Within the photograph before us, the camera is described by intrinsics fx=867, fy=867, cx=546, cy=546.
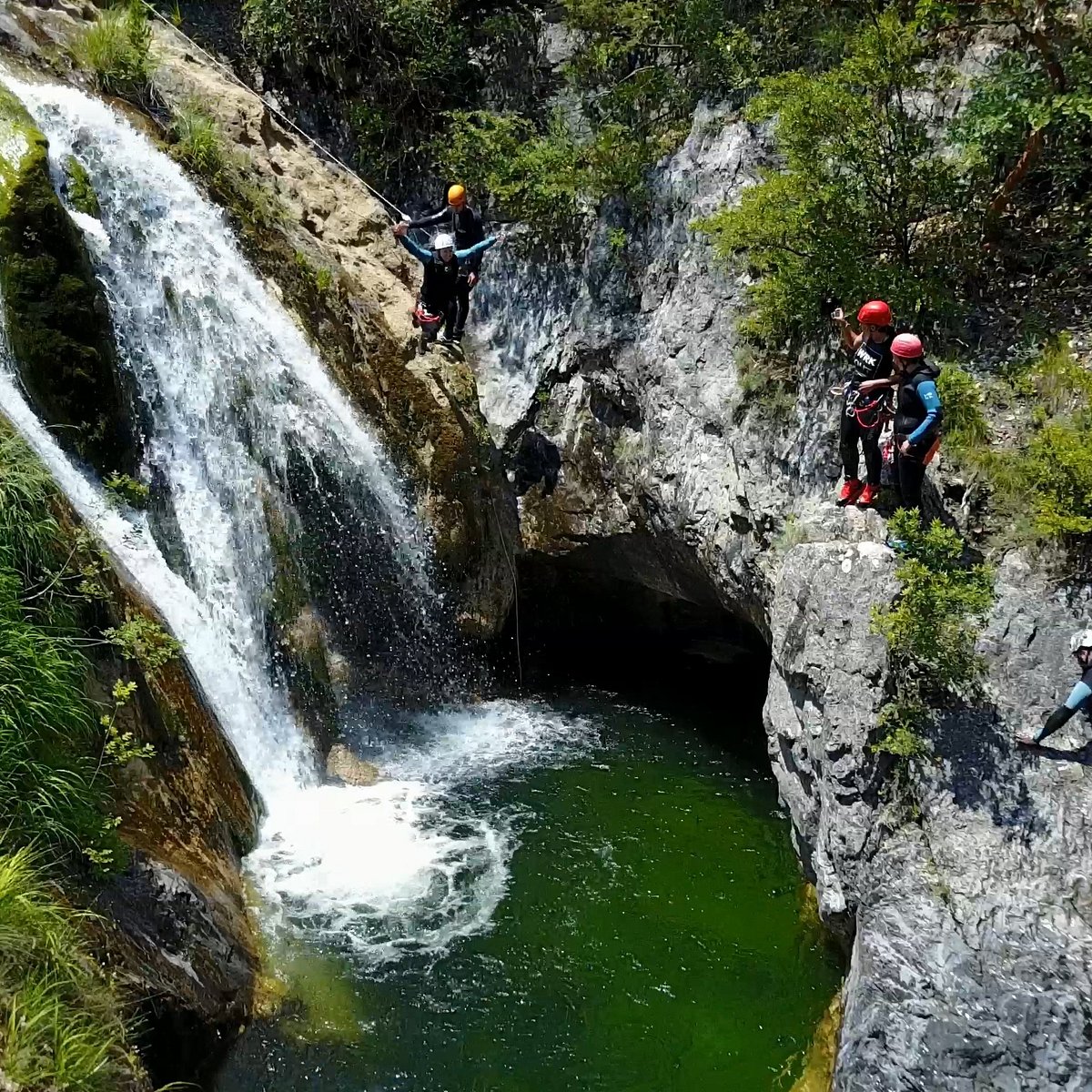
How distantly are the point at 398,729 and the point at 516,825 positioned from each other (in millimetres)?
1794

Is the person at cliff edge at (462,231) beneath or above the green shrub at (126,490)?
above

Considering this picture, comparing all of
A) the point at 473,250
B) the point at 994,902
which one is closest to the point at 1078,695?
the point at 994,902

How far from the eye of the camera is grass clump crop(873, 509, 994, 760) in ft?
16.8

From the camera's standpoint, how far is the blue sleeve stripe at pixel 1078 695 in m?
4.69

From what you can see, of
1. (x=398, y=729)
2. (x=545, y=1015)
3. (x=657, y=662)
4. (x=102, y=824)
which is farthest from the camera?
(x=657, y=662)

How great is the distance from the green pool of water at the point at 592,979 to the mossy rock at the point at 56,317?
421 cm

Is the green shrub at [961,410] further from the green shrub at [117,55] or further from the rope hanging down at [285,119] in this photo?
the green shrub at [117,55]

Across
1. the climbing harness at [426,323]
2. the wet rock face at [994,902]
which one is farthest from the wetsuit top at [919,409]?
the climbing harness at [426,323]

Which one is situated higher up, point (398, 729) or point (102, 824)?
point (102, 824)

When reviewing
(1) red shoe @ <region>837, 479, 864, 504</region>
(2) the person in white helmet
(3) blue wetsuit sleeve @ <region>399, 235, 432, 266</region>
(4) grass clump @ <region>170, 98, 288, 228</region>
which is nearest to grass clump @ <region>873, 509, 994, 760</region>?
(2) the person in white helmet

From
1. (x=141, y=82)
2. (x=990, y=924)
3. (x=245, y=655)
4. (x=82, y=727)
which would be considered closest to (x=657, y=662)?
(x=245, y=655)

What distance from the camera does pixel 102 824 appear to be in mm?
4621

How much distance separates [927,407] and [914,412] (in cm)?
17

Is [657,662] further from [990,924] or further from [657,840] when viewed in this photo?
[990,924]
